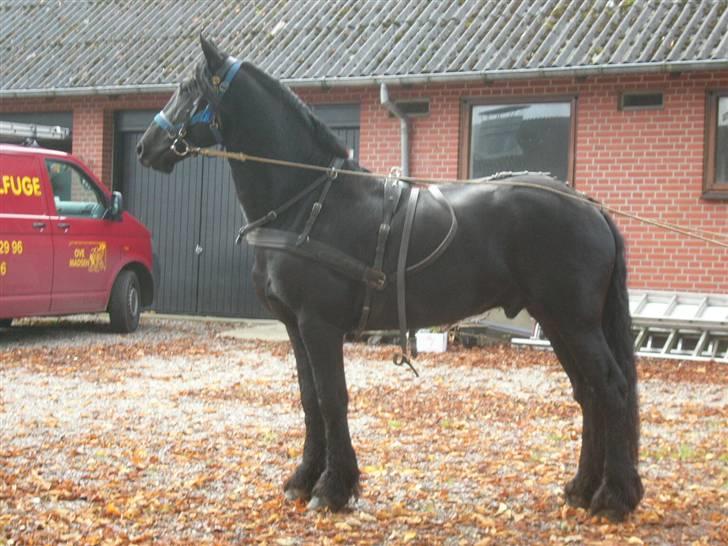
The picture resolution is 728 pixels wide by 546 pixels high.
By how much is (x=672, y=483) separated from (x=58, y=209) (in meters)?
8.46

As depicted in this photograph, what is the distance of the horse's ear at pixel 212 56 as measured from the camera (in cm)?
530

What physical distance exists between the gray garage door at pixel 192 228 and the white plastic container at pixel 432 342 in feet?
12.4

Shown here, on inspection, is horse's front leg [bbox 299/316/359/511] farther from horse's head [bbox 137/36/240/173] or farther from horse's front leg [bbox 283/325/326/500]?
horse's head [bbox 137/36/240/173]

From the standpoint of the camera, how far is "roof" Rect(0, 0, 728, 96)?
12570mm

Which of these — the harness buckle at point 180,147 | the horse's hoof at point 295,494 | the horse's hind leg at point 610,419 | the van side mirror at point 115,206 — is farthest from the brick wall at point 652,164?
the harness buckle at point 180,147

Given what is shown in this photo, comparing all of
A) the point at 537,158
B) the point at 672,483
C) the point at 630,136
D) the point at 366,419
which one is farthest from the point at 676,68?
the point at 672,483

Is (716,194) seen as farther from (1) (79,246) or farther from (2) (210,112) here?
(2) (210,112)

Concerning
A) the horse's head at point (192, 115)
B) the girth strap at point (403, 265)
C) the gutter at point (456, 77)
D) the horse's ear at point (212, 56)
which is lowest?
the girth strap at point (403, 265)

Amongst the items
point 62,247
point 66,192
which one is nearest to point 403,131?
point 66,192

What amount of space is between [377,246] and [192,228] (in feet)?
35.6

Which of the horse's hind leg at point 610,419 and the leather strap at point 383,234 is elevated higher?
the leather strap at point 383,234

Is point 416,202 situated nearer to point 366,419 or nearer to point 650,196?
point 366,419

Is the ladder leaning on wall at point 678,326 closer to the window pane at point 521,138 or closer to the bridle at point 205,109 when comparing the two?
the window pane at point 521,138

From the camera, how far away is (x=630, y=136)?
12867 millimetres
